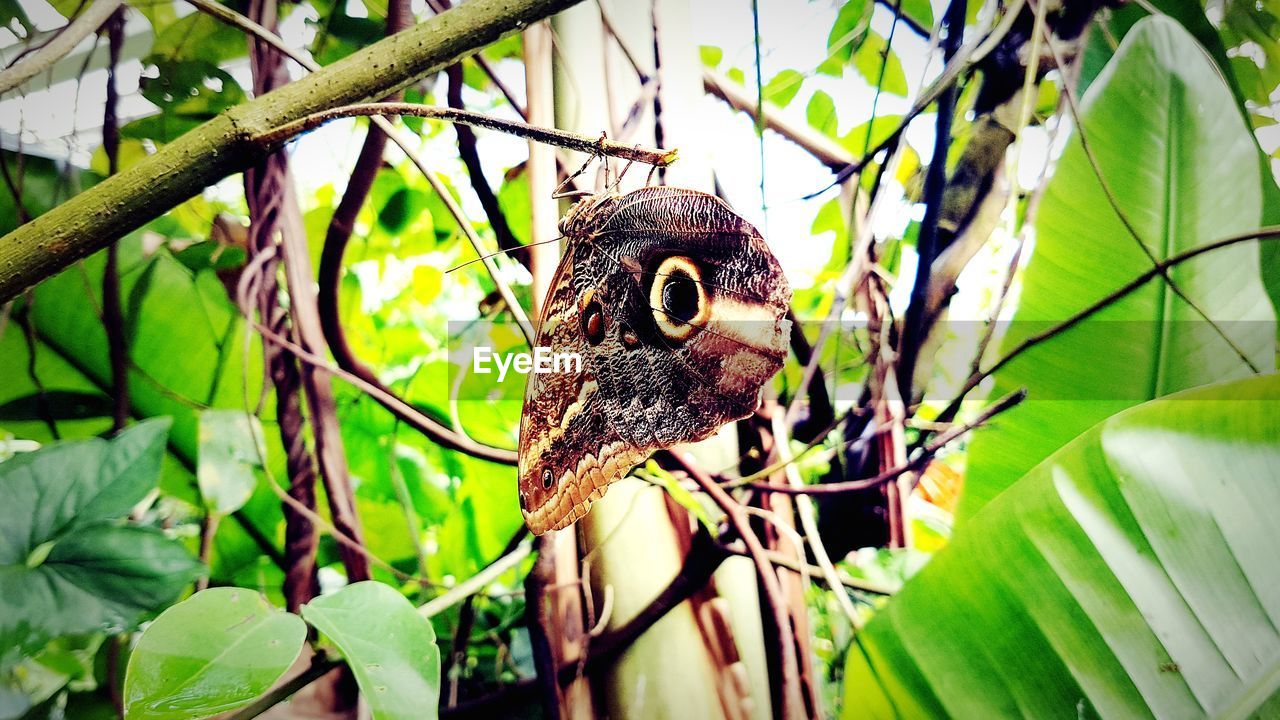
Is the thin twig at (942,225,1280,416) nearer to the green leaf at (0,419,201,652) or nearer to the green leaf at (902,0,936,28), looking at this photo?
the green leaf at (902,0,936,28)

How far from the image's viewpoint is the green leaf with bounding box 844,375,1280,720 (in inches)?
18.8

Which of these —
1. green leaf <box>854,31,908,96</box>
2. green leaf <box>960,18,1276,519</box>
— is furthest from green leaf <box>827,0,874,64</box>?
green leaf <box>960,18,1276,519</box>

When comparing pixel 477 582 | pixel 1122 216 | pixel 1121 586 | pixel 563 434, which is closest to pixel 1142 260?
pixel 1122 216

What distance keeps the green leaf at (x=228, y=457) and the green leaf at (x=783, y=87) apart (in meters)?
0.60

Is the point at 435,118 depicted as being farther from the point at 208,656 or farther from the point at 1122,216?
the point at 1122,216

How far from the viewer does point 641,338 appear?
0.47m

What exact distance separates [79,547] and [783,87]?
0.74 metres

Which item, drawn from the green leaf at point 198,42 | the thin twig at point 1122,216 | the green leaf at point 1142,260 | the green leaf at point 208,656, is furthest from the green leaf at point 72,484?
the thin twig at point 1122,216

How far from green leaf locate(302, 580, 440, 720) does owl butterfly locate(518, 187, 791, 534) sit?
0.46 feet

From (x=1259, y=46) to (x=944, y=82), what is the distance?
1.25ft

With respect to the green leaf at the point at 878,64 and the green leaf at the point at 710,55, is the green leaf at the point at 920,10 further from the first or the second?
the green leaf at the point at 710,55

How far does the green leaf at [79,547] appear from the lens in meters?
0.46

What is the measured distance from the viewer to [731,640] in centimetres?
57

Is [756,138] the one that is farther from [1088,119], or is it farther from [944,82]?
[1088,119]
